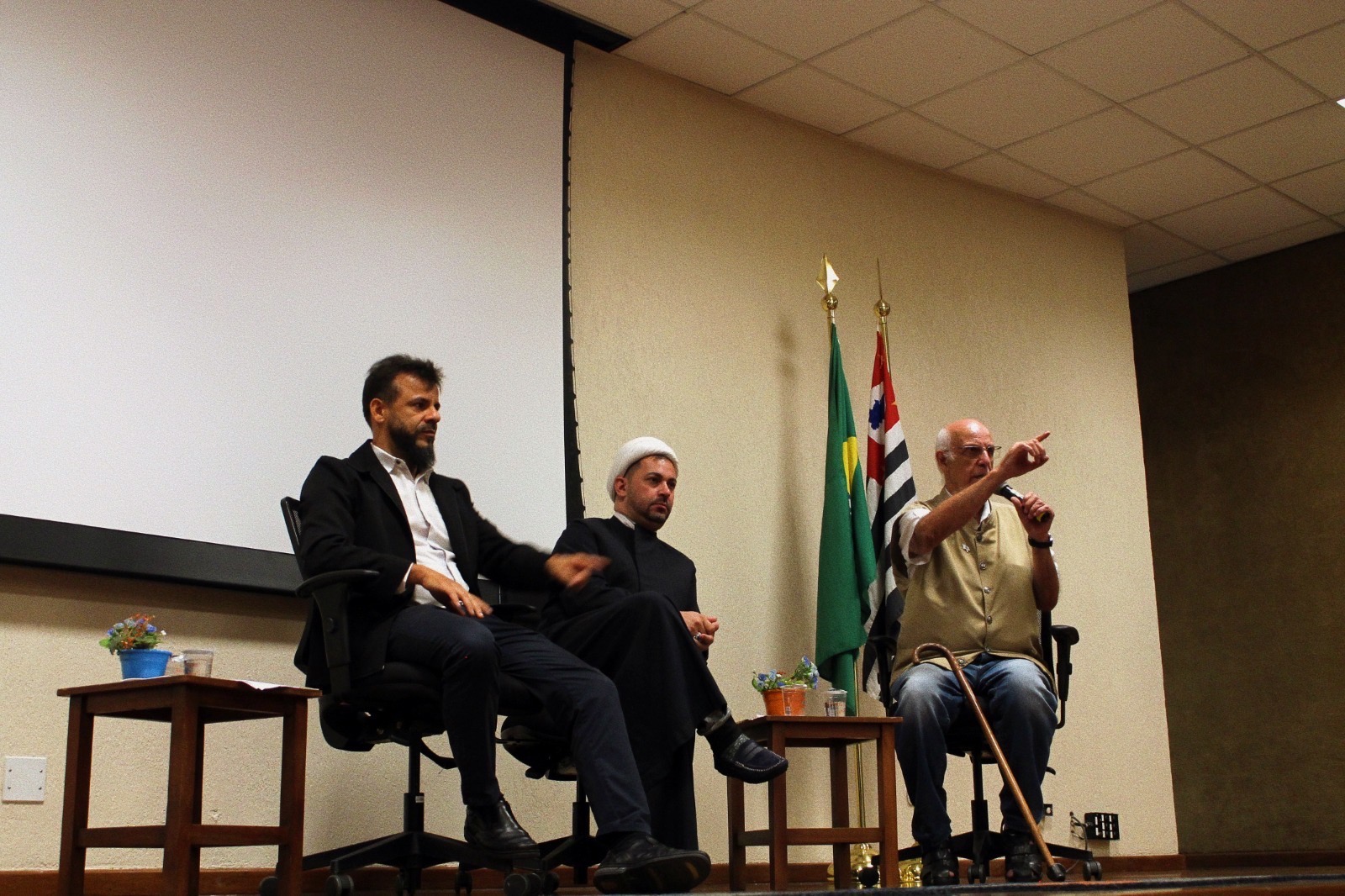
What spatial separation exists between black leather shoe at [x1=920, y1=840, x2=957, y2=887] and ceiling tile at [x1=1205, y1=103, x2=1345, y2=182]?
3.25 m

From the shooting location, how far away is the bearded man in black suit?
105 inches

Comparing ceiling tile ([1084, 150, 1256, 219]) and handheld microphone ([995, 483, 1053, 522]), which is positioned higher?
ceiling tile ([1084, 150, 1256, 219])

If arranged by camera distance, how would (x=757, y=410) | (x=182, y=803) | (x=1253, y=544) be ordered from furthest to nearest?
(x=1253, y=544), (x=757, y=410), (x=182, y=803)

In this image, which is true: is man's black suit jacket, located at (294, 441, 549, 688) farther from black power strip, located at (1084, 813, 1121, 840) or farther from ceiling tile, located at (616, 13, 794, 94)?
black power strip, located at (1084, 813, 1121, 840)

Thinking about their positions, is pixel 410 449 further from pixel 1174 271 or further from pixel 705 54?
pixel 1174 271

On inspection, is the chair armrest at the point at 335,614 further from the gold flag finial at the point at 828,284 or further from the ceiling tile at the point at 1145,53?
the ceiling tile at the point at 1145,53

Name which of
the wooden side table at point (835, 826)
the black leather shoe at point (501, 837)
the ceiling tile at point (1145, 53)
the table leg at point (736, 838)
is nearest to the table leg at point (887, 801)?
the wooden side table at point (835, 826)

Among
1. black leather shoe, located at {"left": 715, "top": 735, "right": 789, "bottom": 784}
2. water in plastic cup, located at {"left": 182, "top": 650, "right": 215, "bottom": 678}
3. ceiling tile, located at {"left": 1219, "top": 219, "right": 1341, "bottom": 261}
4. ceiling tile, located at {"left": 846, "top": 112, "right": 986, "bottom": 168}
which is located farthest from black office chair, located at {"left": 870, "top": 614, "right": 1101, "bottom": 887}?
ceiling tile, located at {"left": 1219, "top": 219, "right": 1341, "bottom": 261}

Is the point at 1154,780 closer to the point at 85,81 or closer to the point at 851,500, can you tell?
the point at 851,500

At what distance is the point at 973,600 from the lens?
372 centimetres

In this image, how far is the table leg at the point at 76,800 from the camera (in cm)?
261

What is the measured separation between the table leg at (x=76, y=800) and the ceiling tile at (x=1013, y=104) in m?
3.56

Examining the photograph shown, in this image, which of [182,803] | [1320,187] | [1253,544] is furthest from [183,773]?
[1253,544]

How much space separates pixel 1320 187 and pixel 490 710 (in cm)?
462
